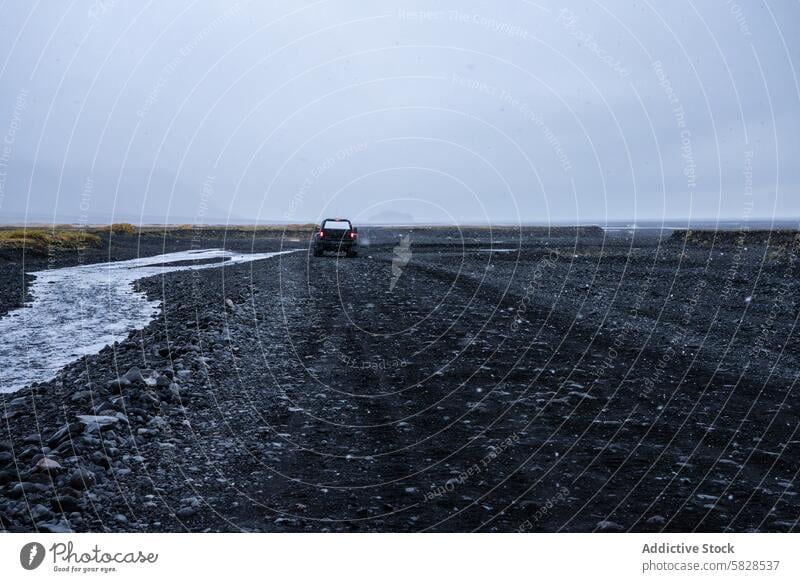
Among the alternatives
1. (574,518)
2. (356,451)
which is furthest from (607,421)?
(356,451)

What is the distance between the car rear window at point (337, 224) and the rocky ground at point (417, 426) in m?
25.3

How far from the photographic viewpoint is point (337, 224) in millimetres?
41844

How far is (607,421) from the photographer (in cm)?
780

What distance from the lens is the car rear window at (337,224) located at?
4130cm

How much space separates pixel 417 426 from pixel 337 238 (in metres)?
34.0

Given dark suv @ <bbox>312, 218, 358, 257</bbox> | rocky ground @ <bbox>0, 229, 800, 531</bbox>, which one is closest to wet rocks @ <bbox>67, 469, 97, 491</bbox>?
rocky ground @ <bbox>0, 229, 800, 531</bbox>

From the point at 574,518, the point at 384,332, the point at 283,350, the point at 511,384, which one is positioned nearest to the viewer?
the point at 574,518

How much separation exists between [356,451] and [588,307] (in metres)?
12.4

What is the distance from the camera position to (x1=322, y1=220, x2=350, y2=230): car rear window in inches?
A: 1626

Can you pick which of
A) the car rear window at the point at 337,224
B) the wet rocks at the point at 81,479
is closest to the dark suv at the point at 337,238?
the car rear window at the point at 337,224

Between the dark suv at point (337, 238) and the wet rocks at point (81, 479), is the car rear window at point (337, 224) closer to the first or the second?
the dark suv at point (337, 238)
